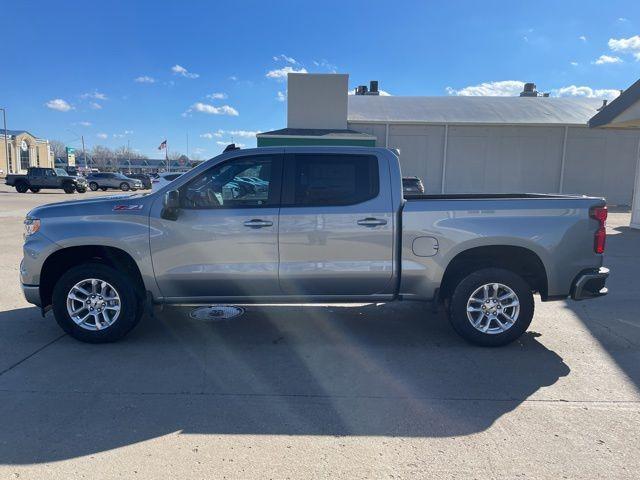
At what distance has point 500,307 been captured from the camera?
4.65 metres

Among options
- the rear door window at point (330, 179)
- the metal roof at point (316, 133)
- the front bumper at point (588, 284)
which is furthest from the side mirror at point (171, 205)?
the metal roof at point (316, 133)

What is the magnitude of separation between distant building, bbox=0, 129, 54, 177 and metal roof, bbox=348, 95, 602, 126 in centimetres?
6486

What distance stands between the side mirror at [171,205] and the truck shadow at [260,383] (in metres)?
1.34

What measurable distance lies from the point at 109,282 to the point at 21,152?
88713mm

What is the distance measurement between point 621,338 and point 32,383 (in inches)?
229

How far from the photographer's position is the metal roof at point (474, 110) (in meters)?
24.7

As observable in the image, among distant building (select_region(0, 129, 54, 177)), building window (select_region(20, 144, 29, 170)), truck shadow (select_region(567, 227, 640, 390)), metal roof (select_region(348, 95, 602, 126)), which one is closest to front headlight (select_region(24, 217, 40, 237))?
truck shadow (select_region(567, 227, 640, 390))

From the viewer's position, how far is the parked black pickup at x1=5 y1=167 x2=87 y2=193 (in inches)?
1315

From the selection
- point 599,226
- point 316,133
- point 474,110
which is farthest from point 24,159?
point 599,226

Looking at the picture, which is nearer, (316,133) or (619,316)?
(619,316)

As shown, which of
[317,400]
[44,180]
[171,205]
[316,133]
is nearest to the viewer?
[317,400]

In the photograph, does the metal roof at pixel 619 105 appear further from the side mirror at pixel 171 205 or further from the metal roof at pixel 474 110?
the side mirror at pixel 171 205

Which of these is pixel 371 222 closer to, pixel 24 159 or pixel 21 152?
pixel 21 152

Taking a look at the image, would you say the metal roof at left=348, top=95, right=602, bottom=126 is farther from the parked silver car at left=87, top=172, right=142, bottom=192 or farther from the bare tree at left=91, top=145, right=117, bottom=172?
the bare tree at left=91, top=145, right=117, bottom=172
